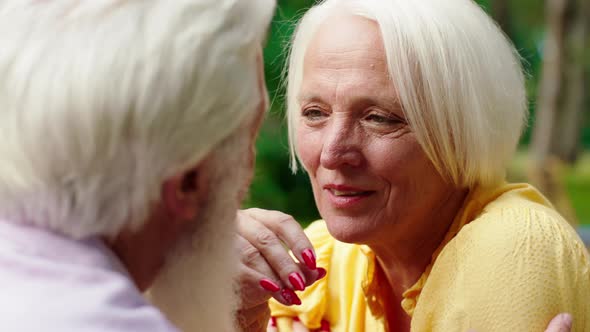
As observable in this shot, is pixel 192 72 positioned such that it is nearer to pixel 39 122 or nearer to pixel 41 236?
pixel 39 122

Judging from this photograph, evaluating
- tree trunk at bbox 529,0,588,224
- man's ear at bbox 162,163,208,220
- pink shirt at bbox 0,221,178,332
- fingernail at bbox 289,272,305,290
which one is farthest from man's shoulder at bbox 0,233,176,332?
tree trunk at bbox 529,0,588,224

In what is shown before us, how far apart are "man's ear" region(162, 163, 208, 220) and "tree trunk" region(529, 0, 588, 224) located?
681 centimetres

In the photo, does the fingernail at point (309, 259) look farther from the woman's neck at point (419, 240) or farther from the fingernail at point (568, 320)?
the fingernail at point (568, 320)

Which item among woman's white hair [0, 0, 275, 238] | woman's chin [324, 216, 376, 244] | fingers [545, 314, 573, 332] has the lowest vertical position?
woman's chin [324, 216, 376, 244]

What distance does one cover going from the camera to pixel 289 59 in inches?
110

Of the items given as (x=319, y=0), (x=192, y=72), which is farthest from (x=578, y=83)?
(x=192, y=72)

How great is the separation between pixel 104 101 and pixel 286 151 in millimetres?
5399

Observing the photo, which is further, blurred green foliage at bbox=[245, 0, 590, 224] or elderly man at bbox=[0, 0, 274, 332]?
blurred green foliage at bbox=[245, 0, 590, 224]

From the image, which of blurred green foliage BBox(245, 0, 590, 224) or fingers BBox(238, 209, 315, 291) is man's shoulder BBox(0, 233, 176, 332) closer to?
fingers BBox(238, 209, 315, 291)

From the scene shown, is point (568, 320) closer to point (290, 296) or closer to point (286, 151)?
point (290, 296)

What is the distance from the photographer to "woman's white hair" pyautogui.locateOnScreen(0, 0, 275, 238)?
1.47m

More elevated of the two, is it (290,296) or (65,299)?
(65,299)

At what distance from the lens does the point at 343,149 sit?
8.04 ft

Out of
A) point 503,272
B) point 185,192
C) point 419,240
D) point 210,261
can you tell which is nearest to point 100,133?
point 185,192
